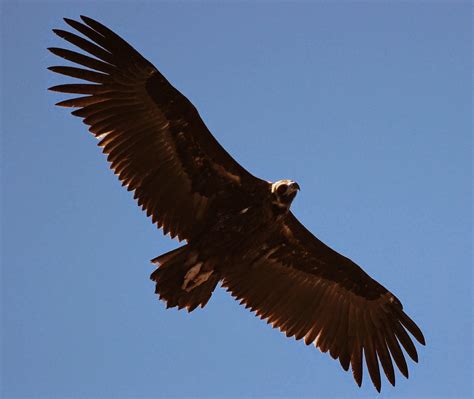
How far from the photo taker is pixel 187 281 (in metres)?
15.2

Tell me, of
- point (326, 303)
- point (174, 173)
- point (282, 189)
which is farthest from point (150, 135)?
point (326, 303)

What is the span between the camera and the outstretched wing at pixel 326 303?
55.2ft

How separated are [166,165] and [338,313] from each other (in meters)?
3.96

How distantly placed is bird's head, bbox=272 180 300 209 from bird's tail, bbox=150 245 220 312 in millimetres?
1373

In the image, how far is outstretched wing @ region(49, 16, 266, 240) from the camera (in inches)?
600

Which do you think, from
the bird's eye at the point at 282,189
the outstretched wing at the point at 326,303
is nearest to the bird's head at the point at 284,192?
the bird's eye at the point at 282,189

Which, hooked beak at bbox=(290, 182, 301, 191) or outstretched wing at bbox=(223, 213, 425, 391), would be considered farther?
outstretched wing at bbox=(223, 213, 425, 391)

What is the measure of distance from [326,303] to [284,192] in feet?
9.30

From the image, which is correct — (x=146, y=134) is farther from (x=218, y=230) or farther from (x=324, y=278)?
(x=324, y=278)

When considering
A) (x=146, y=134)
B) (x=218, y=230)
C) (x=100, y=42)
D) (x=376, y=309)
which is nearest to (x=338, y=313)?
(x=376, y=309)

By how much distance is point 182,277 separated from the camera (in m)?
15.2

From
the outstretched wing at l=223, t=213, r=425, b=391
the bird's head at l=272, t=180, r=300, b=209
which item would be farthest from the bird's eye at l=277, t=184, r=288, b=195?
the outstretched wing at l=223, t=213, r=425, b=391

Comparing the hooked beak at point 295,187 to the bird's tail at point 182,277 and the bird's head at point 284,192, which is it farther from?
the bird's tail at point 182,277

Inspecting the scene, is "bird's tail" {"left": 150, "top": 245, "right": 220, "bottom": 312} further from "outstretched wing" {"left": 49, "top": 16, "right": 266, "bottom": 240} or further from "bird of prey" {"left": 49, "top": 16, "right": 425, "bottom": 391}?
"outstretched wing" {"left": 49, "top": 16, "right": 266, "bottom": 240}
